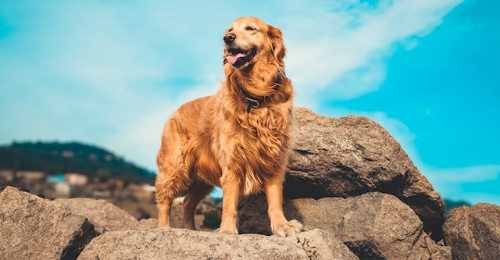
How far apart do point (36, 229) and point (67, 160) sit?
29.7ft

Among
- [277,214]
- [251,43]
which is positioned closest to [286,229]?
[277,214]

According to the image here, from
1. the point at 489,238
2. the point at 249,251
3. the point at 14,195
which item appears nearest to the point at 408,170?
the point at 489,238

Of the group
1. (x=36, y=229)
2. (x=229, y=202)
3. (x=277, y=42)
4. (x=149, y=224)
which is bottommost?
(x=36, y=229)

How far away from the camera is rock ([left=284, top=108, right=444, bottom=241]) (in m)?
6.21

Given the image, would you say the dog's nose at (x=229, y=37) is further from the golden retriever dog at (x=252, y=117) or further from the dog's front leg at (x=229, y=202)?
the dog's front leg at (x=229, y=202)

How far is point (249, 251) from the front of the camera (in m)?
4.16

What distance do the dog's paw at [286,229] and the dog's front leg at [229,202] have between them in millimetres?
412

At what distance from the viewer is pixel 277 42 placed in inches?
205

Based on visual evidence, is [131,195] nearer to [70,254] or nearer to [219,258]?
[70,254]

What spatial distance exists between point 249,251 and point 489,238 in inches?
151

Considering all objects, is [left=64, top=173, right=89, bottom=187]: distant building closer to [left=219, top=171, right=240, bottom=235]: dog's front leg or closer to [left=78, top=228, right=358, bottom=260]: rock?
[left=219, top=171, right=240, bottom=235]: dog's front leg

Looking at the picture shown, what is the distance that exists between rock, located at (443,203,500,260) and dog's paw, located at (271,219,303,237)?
3.16 metres

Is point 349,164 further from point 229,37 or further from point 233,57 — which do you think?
point 229,37

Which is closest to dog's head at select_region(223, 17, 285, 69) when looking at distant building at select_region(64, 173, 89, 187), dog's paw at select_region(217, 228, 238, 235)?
dog's paw at select_region(217, 228, 238, 235)
